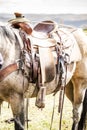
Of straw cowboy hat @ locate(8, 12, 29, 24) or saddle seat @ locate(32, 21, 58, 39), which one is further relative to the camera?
saddle seat @ locate(32, 21, 58, 39)

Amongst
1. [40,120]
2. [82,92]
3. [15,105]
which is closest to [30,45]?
[15,105]

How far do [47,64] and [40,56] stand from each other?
19 cm

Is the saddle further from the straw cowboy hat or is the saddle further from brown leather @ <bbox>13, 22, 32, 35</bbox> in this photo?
the straw cowboy hat

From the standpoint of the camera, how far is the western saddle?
4344 mm

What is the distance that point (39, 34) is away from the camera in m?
4.82

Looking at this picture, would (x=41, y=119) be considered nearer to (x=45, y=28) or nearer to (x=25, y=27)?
(x=45, y=28)

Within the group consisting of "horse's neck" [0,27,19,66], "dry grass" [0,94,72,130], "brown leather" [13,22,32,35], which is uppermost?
"brown leather" [13,22,32,35]

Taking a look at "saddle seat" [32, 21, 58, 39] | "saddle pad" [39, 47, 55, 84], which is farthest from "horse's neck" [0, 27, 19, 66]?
"saddle seat" [32, 21, 58, 39]

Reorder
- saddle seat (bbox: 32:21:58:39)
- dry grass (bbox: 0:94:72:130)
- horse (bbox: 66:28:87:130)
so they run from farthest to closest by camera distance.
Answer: dry grass (bbox: 0:94:72:130), horse (bbox: 66:28:87:130), saddle seat (bbox: 32:21:58:39)

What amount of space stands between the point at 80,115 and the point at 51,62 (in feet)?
6.18

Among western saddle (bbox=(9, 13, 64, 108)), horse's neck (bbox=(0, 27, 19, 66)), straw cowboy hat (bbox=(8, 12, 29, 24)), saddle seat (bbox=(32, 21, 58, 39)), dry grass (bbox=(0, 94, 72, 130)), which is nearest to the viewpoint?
horse's neck (bbox=(0, 27, 19, 66))

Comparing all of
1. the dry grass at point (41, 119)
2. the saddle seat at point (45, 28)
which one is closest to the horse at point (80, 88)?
the dry grass at point (41, 119)

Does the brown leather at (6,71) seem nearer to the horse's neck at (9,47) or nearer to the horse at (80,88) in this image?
the horse's neck at (9,47)

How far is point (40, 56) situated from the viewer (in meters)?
4.39
